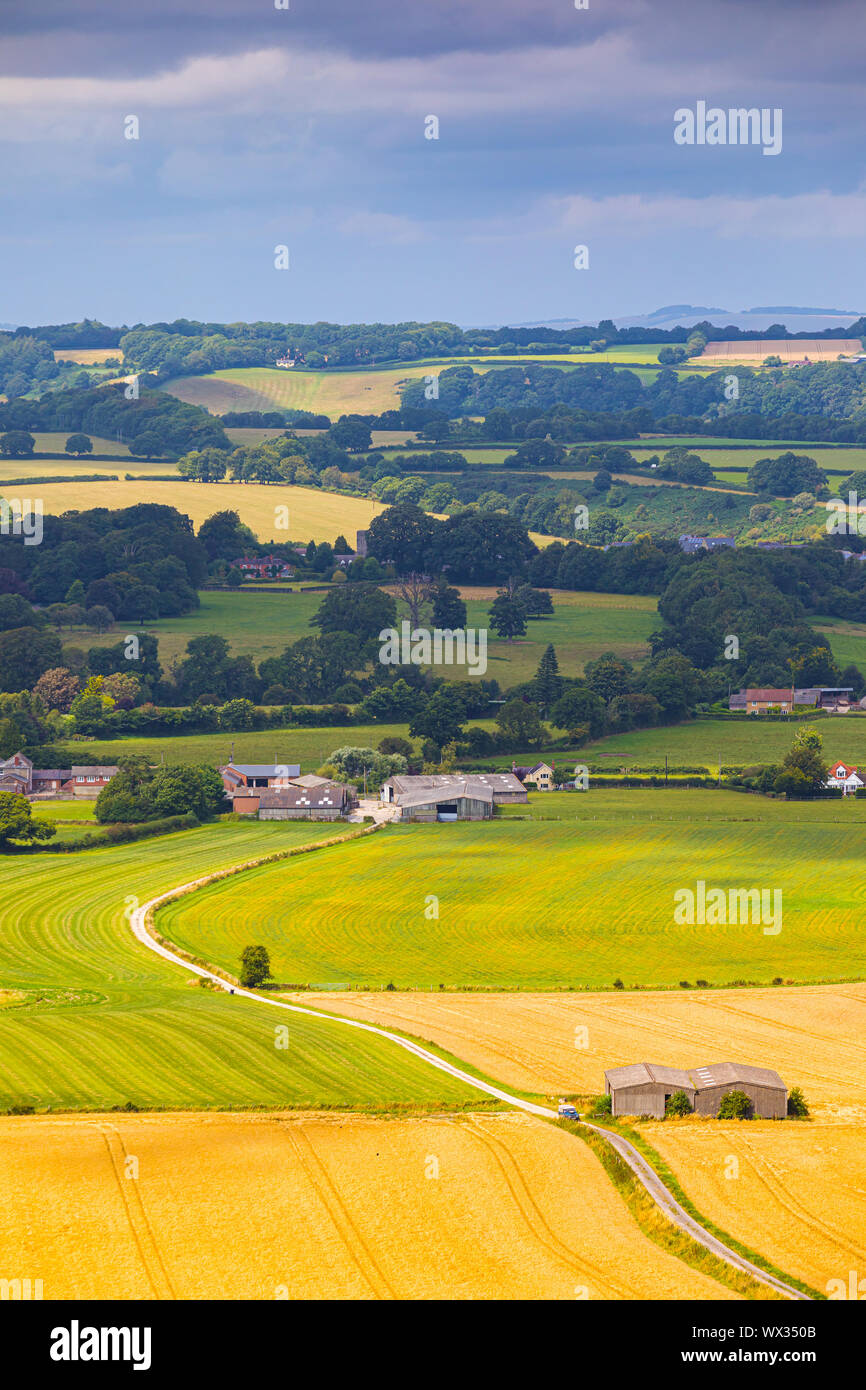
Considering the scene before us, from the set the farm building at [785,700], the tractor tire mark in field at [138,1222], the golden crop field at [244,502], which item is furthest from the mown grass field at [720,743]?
the tractor tire mark in field at [138,1222]

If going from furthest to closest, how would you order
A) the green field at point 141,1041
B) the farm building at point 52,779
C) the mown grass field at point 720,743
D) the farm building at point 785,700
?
the farm building at point 785,700, the mown grass field at point 720,743, the farm building at point 52,779, the green field at point 141,1041

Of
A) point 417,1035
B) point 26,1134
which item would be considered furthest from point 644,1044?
point 26,1134

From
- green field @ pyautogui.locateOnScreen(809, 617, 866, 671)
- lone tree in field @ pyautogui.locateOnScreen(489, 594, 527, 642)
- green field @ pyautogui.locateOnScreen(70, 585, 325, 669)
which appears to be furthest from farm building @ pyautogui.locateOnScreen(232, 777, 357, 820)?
green field @ pyautogui.locateOnScreen(809, 617, 866, 671)

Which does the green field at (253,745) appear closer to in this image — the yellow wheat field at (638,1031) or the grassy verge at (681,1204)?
the yellow wheat field at (638,1031)

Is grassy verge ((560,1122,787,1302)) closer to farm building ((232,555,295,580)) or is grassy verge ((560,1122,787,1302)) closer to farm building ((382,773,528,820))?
farm building ((382,773,528,820))
